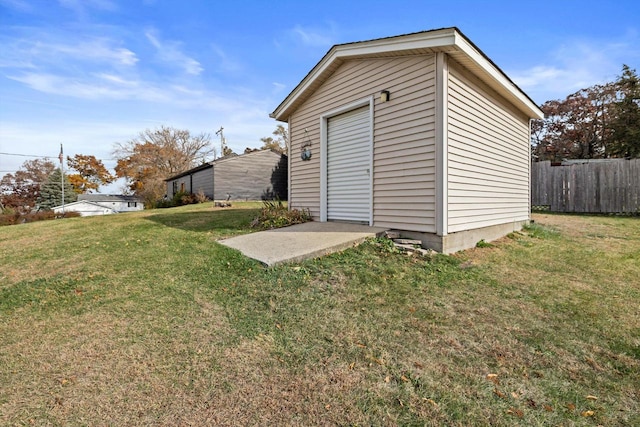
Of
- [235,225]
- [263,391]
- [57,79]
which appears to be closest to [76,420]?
[263,391]

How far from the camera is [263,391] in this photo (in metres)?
1.84

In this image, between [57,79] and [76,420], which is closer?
[76,420]

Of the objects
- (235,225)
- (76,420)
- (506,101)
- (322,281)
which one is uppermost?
(506,101)

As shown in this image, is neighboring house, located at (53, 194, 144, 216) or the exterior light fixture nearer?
the exterior light fixture

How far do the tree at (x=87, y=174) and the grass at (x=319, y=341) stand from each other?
47.9 metres

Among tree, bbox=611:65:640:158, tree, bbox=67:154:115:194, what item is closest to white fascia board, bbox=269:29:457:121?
tree, bbox=611:65:640:158

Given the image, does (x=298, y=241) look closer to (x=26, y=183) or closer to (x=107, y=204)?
(x=107, y=204)

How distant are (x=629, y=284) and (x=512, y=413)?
11.1 feet

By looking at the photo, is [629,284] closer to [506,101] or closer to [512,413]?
[512,413]

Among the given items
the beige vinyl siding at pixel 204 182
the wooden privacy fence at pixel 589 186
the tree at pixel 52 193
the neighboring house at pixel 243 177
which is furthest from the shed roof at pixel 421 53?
the tree at pixel 52 193

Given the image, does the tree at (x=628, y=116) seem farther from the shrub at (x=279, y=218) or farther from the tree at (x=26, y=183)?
the tree at (x=26, y=183)

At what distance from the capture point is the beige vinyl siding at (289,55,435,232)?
472 centimetres

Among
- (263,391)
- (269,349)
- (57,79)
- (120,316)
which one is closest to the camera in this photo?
(263,391)

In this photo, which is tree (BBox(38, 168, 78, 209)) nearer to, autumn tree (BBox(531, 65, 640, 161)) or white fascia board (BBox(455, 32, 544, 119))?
white fascia board (BBox(455, 32, 544, 119))
